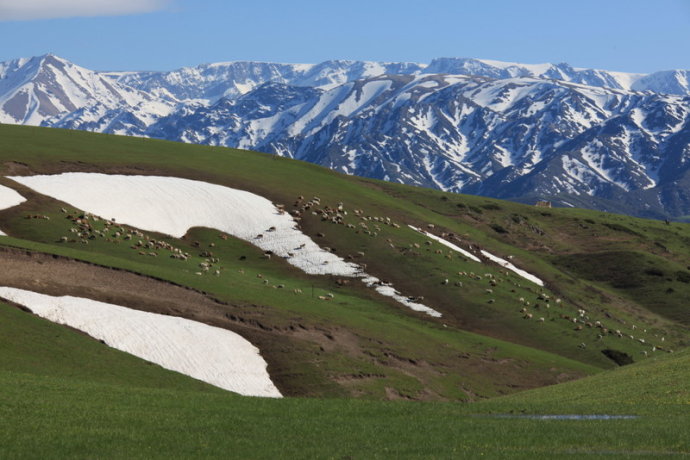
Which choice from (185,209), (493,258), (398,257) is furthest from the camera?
(493,258)

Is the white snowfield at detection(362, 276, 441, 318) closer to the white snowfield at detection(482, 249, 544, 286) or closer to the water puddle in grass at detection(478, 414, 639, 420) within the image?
the white snowfield at detection(482, 249, 544, 286)

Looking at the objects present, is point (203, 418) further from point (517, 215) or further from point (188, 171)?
point (517, 215)

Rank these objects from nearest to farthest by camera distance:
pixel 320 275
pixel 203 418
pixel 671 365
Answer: pixel 203 418
pixel 671 365
pixel 320 275

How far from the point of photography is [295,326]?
232ft

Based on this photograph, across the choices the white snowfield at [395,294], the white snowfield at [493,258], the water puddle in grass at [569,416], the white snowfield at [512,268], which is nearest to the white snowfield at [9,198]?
the white snowfield at [395,294]

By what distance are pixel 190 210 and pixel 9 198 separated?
66.4 feet

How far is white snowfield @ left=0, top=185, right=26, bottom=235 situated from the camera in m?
92.4

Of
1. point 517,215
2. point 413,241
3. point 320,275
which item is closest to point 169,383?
point 320,275

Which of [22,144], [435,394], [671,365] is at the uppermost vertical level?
[22,144]

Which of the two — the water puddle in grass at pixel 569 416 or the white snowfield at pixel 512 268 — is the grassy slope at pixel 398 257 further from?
the water puddle in grass at pixel 569 416

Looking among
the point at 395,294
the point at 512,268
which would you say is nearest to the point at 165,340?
the point at 395,294

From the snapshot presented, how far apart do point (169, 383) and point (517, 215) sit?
108 metres

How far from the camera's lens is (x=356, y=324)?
76188 millimetres

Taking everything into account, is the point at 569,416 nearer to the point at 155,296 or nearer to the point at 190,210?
the point at 155,296
